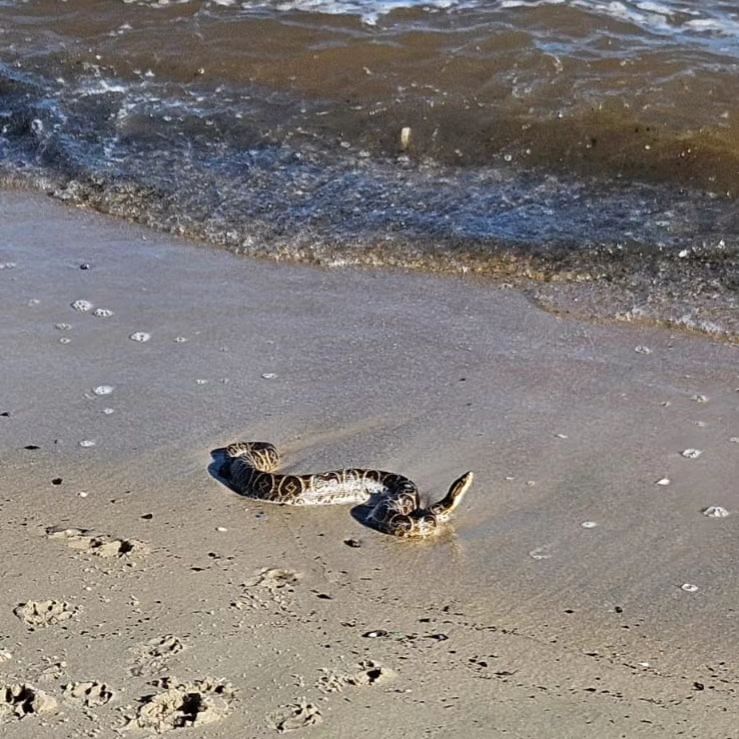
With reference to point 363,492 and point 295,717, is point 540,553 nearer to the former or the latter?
point 363,492

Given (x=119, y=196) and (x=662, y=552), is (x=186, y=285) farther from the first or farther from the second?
(x=662, y=552)

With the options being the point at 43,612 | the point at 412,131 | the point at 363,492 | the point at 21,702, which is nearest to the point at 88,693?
the point at 21,702

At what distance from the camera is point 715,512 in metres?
5.43

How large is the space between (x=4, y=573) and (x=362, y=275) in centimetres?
381

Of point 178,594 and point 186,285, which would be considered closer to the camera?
point 178,594

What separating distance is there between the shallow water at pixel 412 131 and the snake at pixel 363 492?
2.57 m

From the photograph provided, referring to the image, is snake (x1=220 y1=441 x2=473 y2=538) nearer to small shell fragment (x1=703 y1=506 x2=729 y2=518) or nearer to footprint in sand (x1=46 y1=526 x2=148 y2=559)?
footprint in sand (x1=46 y1=526 x2=148 y2=559)

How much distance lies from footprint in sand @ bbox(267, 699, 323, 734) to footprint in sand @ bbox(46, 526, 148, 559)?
3.82 feet

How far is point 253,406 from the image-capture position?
6.26 metres

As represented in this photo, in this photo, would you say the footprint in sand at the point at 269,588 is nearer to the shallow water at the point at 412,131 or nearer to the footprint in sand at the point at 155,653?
the footprint in sand at the point at 155,653

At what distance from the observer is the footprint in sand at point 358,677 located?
4102 millimetres

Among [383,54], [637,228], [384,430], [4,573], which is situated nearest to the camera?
[4,573]

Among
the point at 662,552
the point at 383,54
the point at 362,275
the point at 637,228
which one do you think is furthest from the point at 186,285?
the point at 383,54

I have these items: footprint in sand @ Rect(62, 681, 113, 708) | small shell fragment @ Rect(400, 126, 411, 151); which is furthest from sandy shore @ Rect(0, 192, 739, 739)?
small shell fragment @ Rect(400, 126, 411, 151)
